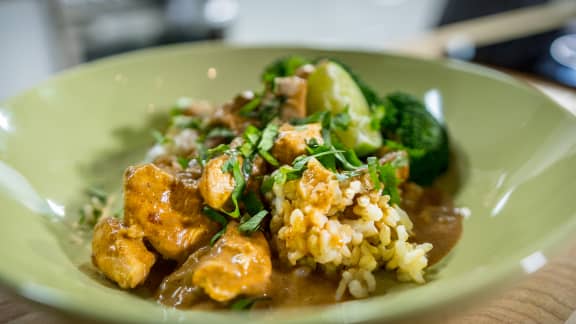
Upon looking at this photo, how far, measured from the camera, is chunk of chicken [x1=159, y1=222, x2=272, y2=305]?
169 cm

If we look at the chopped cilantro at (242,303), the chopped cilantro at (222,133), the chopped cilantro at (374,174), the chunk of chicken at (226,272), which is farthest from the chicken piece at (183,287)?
the chopped cilantro at (222,133)

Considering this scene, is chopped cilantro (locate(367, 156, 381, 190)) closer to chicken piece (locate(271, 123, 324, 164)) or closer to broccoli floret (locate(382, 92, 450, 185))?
chicken piece (locate(271, 123, 324, 164))

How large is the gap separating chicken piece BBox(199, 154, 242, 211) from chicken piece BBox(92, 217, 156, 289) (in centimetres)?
27

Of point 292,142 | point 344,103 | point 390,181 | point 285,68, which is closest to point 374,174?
point 390,181

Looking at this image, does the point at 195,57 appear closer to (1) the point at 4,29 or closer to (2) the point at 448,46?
(2) the point at 448,46

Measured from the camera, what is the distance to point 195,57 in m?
3.26

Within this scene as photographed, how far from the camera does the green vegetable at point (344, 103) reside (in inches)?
97.1

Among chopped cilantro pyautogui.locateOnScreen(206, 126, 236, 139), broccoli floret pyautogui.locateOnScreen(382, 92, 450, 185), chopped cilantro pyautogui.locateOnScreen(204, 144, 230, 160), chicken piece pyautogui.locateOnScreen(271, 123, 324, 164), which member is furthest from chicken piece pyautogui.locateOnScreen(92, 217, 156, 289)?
broccoli floret pyautogui.locateOnScreen(382, 92, 450, 185)

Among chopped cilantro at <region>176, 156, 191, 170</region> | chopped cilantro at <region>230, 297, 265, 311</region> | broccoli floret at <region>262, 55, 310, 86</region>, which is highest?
broccoli floret at <region>262, 55, 310, 86</region>

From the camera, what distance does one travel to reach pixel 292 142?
2.10 meters

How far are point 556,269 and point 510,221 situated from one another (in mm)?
223

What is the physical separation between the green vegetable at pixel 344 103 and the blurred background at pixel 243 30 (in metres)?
1.03

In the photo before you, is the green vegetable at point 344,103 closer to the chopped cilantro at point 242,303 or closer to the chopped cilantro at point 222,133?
the chopped cilantro at point 222,133

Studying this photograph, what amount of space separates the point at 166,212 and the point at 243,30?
4.67 metres
